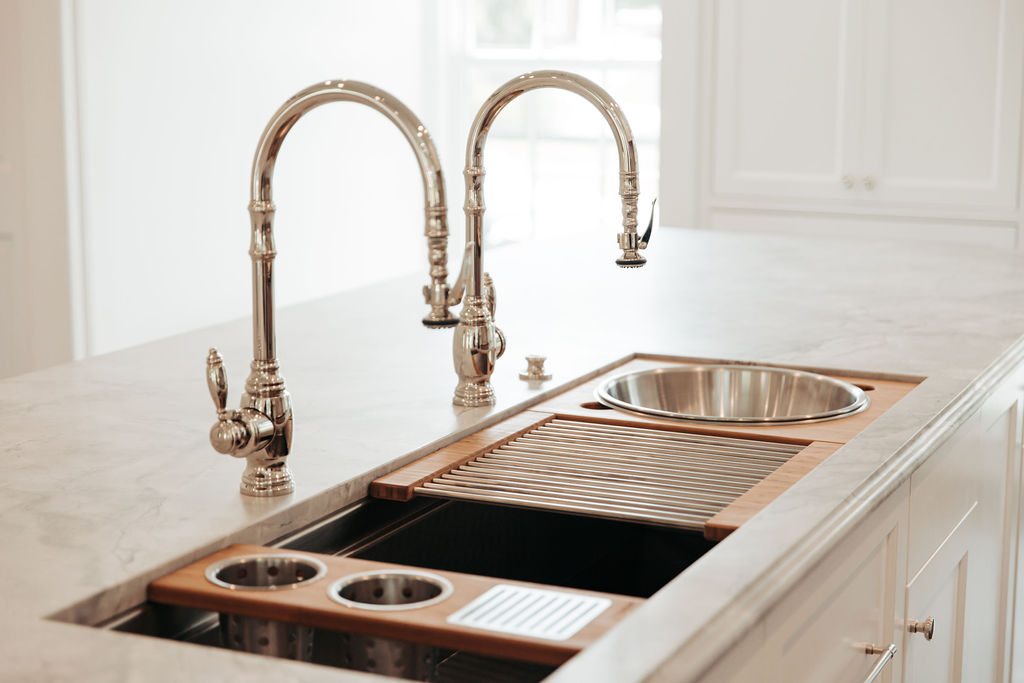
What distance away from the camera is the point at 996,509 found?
2.05m

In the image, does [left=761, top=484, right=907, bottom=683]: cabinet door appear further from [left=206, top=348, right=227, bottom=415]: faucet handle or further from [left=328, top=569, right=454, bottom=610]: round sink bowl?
[left=206, top=348, right=227, bottom=415]: faucet handle

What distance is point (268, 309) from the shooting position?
1.31 m

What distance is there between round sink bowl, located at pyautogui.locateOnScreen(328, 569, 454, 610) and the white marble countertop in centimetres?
14

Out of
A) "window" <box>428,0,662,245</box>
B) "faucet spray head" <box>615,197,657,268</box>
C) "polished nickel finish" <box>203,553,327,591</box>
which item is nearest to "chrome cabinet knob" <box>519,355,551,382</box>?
"faucet spray head" <box>615,197,657,268</box>

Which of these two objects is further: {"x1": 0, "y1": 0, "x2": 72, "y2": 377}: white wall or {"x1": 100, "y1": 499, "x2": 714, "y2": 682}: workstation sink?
{"x1": 0, "y1": 0, "x2": 72, "y2": 377}: white wall

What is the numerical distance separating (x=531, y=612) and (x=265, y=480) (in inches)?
14.8

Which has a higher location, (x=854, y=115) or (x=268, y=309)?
(x=854, y=115)

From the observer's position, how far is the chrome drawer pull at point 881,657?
4.76ft

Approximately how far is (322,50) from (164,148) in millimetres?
998

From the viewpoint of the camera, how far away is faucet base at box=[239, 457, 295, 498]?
132 centimetres

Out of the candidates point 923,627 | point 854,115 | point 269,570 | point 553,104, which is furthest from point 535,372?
point 553,104

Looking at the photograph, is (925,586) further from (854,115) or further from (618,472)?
(854,115)

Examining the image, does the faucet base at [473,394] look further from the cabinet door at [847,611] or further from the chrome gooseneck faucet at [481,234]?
the cabinet door at [847,611]

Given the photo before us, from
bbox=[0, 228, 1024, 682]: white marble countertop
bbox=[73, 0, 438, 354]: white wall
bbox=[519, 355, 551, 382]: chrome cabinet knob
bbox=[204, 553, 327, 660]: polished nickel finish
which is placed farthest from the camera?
bbox=[73, 0, 438, 354]: white wall
